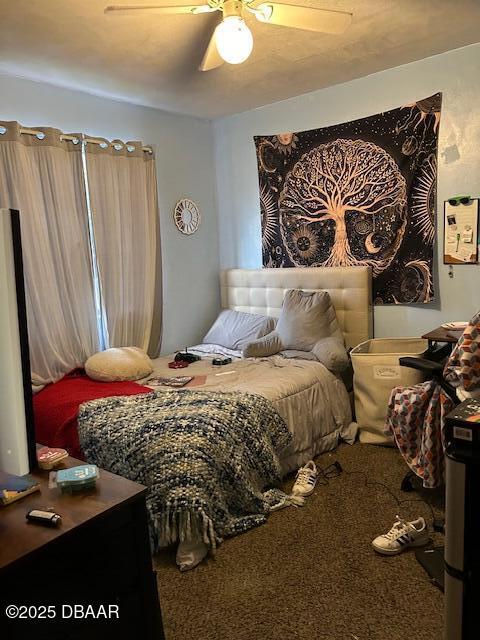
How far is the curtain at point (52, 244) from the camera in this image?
311cm

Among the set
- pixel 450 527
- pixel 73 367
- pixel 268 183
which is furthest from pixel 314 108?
pixel 450 527

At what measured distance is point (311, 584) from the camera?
200 centimetres

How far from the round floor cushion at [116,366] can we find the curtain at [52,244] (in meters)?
0.25

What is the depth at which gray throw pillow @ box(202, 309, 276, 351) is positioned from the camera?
3.92 metres

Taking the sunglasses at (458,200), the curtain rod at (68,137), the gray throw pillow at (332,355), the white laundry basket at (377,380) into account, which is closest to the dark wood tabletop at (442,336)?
the white laundry basket at (377,380)

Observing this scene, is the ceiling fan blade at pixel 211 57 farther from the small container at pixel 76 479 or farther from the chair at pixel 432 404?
the small container at pixel 76 479

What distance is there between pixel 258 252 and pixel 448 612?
3.26 metres

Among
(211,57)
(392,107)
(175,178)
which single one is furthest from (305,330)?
(211,57)

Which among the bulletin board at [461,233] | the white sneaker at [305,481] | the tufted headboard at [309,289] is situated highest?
the bulletin board at [461,233]

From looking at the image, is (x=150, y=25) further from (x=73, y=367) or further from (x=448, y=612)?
(x=448, y=612)

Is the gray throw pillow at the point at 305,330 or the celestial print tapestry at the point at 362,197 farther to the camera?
the gray throw pillow at the point at 305,330

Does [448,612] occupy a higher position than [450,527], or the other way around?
[450,527]

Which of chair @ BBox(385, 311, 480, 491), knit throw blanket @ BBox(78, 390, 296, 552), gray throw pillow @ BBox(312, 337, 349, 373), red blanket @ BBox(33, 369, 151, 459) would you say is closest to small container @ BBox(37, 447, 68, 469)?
knit throw blanket @ BBox(78, 390, 296, 552)

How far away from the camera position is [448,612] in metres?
1.46
